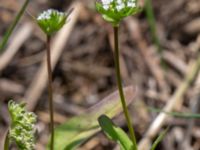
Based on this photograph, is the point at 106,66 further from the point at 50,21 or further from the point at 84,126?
the point at 50,21

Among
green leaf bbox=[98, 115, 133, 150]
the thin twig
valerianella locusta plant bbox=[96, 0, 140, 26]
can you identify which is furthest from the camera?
the thin twig

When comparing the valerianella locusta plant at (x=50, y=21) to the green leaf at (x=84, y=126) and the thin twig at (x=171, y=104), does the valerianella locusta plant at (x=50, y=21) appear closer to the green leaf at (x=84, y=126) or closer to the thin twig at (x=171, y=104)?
the green leaf at (x=84, y=126)

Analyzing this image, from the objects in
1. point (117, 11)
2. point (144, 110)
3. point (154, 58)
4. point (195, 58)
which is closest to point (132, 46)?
point (154, 58)

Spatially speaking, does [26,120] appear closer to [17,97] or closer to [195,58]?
[17,97]

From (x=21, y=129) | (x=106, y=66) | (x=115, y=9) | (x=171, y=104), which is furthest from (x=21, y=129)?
(x=106, y=66)

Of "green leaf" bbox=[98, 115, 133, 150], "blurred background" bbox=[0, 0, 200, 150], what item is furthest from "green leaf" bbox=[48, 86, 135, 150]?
"blurred background" bbox=[0, 0, 200, 150]

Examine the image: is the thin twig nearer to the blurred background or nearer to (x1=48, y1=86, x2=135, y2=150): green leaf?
the blurred background
